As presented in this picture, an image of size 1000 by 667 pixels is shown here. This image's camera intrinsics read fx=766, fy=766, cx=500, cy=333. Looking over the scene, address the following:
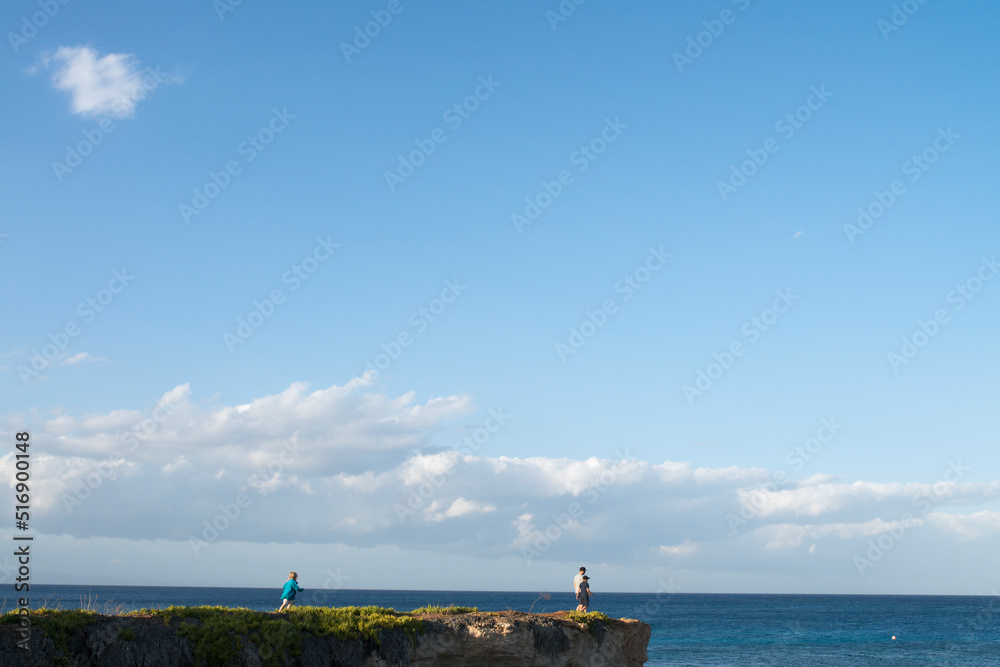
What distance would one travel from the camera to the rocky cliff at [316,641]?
16812 mm

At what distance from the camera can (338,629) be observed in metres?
19.9

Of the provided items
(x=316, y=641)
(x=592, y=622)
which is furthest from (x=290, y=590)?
(x=592, y=622)

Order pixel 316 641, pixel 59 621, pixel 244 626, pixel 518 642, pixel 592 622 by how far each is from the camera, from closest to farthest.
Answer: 1. pixel 59 621
2. pixel 244 626
3. pixel 316 641
4. pixel 518 642
5. pixel 592 622

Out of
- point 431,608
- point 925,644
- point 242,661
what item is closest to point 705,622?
point 925,644

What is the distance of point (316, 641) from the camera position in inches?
765

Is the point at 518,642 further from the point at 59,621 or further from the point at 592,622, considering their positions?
the point at 59,621

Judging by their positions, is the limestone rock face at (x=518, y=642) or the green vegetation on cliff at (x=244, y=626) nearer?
the green vegetation on cliff at (x=244, y=626)

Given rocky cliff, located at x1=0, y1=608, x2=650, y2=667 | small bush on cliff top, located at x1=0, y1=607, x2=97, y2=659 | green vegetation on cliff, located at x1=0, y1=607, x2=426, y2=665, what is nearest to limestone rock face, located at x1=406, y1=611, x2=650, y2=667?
rocky cliff, located at x1=0, y1=608, x2=650, y2=667

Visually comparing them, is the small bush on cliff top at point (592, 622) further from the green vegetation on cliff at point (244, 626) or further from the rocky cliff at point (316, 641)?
the green vegetation on cliff at point (244, 626)

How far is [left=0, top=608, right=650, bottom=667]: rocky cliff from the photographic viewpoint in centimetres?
1681

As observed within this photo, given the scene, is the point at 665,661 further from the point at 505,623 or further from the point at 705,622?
the point at 705,622

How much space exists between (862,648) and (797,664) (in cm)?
1599

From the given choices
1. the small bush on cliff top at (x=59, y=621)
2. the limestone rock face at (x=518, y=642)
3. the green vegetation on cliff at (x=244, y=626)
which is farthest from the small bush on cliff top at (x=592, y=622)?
the small bush on cliff top at (x=59, y=621)

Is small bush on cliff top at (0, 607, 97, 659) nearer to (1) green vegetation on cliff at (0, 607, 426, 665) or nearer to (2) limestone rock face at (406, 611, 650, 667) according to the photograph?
(1) green vegetation on cliff at (0, 607, 426, 665)
